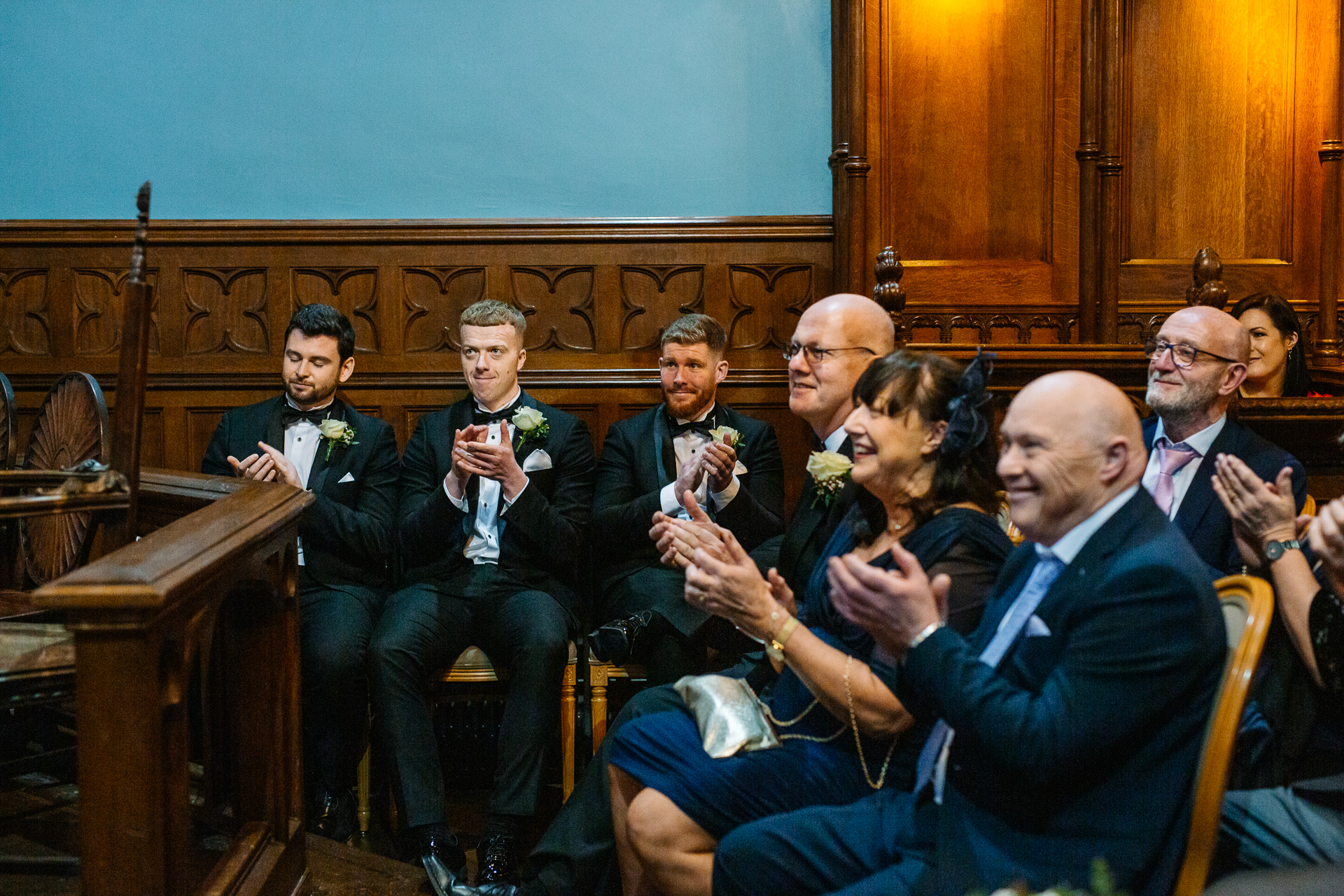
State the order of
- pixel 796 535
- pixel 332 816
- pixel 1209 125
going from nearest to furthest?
pixel 796 535, pixel 332 816, pixel 1209 125

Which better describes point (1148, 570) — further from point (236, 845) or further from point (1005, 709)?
point (236, 845)

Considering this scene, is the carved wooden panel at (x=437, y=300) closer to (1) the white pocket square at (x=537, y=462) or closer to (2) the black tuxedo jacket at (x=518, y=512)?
(2) the black tuxedo jacket at (x=518, y=512)

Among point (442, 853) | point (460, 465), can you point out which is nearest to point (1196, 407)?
point (460, 465)

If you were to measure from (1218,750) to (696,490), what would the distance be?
7.25 feet

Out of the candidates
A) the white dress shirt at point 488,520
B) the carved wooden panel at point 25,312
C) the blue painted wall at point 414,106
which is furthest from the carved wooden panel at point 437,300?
the carved wooden panel at point 25,312

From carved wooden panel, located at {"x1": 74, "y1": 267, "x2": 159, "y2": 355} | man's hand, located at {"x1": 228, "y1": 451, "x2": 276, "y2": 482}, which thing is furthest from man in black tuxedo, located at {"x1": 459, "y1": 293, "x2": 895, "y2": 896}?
carved wooden panel, located at {"x1": 74, "y1": 267, "x2": 159, "y2": 355}

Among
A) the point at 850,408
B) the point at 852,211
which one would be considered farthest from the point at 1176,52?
the point at 850,408

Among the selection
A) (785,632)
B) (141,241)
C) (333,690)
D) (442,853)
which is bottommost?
(442,853)

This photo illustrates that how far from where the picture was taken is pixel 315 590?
3.73m

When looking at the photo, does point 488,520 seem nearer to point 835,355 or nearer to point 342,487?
point 342,487

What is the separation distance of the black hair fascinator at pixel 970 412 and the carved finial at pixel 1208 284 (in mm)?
2052

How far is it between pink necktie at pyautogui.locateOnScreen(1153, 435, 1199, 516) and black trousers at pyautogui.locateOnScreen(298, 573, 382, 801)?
2.33 metres

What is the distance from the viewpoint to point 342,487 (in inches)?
154

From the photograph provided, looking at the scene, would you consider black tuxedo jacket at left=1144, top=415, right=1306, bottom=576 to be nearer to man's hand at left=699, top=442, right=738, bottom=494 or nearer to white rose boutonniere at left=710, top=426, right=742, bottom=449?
man's hand at left=699, top=442, right=738, bottom=494
